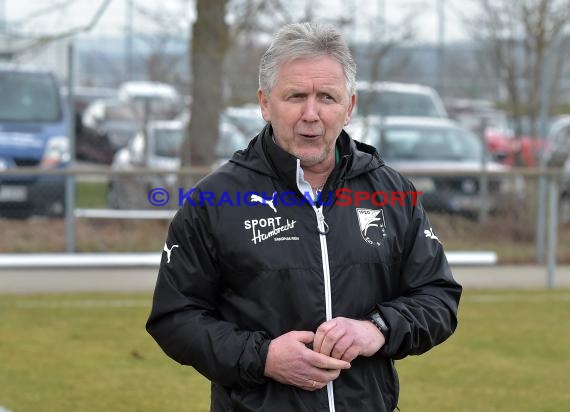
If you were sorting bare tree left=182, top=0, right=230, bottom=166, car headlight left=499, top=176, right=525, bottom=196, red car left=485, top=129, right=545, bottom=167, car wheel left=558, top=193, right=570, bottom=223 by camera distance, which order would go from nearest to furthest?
car headlight left=499, top=176, right=525, bottom=196 < car wheel left=558, top=193, right=570, bottom=223 < bare tree left=182, top=0, right=230, bottom=166 < red car left=485, top=129, right=545, bottom=167

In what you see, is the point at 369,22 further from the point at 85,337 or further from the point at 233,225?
the point at 233,225

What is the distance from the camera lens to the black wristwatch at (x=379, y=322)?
320cm

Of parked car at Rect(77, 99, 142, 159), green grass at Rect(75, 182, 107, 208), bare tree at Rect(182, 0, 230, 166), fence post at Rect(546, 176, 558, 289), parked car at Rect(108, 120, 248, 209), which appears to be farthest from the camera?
parked car at Rect(77, 99, 142, 159)

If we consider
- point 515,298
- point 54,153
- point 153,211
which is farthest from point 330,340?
point 54,153

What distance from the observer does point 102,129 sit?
21.3m

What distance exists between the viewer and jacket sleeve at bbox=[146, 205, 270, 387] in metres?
3.16

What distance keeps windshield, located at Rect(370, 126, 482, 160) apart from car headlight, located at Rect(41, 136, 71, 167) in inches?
161

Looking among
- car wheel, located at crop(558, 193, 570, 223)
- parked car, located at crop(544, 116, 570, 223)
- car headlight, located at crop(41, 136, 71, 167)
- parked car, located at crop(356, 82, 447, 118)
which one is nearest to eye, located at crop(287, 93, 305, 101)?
parked car, located at crop(544, 116, 570, 223)

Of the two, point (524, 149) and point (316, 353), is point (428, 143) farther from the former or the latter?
point (316, 353)

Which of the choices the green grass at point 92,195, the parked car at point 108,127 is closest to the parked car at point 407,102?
the parked car at point 108,127

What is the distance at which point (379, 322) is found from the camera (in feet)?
10.5

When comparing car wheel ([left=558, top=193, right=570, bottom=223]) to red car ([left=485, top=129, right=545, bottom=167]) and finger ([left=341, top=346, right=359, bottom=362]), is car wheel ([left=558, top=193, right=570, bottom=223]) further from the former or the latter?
finger ([left=341, top=346, right=359, bottom=362])

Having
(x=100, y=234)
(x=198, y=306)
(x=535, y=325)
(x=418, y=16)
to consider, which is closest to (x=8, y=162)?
(x=100, y=234)

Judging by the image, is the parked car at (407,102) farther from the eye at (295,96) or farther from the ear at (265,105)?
the eye at (295,96)
